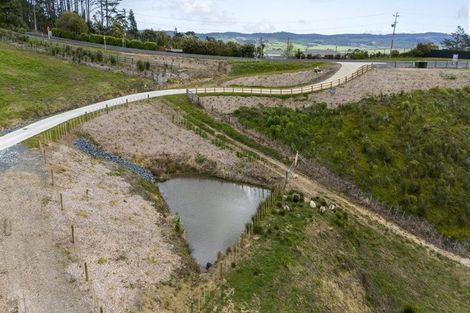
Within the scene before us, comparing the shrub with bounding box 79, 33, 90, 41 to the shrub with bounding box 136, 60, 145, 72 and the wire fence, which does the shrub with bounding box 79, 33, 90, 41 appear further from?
the wire fence

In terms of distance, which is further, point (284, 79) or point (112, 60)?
point (112, 60)

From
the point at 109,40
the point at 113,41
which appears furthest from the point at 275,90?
the point at 109,40

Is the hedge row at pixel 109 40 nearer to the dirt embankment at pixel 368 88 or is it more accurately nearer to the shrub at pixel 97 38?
the shrub at pixel 97 38

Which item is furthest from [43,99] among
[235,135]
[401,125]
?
[401,125]

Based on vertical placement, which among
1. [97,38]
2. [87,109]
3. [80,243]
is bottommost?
[80,243]

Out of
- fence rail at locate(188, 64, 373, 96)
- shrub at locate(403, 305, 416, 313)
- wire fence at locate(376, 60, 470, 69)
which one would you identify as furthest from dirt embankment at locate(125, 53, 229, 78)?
shrub at locate(403, 305, 416, 313)

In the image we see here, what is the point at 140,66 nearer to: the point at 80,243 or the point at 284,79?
the point at 284,79

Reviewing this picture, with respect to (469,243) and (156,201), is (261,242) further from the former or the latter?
(469,243)

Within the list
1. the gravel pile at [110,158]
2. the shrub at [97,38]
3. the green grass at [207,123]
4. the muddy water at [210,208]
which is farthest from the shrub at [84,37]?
the muddy water at [210,208]
